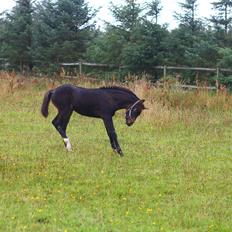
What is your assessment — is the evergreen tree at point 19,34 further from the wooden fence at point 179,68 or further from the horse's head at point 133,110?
the horse's head at point 133,110

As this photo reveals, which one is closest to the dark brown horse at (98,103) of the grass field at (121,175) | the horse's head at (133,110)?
the horse's head at (133,110)

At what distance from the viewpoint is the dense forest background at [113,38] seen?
21.2 meters

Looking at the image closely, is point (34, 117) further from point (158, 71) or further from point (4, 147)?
point (158, 71)

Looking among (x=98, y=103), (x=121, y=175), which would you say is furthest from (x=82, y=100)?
(x=121, y=175)

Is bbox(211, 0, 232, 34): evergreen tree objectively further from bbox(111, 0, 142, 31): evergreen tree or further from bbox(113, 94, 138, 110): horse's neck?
bbox(113, 94, 138, 110): horse's neck

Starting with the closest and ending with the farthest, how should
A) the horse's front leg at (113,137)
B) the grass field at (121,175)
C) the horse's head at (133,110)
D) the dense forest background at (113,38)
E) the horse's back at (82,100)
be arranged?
the grass field at (121,175) → the horse's front leg at (113,137) → the horse's head at (133,110) → the horse's back at (82,100) → the dense forest background at (113,38)

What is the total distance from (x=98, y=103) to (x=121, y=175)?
2.52 metres

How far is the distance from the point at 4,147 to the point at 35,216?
456cm

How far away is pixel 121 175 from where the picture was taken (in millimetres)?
8547

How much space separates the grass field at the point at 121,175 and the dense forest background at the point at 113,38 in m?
6.37

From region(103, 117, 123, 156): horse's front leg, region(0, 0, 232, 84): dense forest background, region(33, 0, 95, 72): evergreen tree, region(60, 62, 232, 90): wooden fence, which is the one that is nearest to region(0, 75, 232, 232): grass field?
region(103, 117, 123, 156): horse's front leg

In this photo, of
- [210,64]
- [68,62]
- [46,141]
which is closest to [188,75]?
[210,64]

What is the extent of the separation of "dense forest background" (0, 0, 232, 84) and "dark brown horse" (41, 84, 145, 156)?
29.8ft

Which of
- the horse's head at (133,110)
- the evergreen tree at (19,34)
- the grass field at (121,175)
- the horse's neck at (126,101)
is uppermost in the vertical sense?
the evergreen tree at (19,34)
